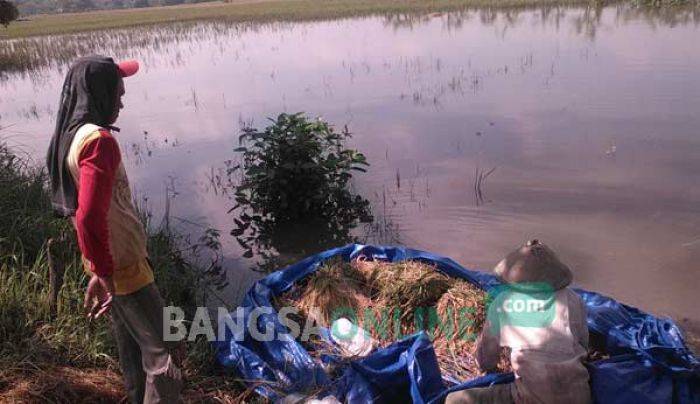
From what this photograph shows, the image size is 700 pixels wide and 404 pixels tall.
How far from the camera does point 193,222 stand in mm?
5387

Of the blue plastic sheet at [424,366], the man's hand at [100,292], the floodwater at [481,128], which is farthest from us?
the floodwater at [481,128]

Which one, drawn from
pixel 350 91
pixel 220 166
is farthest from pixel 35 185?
pixel 350 91

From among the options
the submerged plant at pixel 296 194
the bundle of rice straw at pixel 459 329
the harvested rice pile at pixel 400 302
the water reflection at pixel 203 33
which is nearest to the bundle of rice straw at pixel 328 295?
the harvested rice pile at pixel 400 302

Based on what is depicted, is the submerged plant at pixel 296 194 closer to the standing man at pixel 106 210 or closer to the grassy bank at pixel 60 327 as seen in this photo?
the grassy bank at pixel 60 327

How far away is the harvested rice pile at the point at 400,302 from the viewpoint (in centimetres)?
307

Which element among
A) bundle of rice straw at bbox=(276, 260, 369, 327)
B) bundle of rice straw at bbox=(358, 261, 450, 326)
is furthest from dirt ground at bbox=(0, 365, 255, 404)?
bundle of rice straw at bbox=(358, 261, 450, 326)

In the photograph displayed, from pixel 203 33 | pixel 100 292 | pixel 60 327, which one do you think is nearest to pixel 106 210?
pixel 100 292

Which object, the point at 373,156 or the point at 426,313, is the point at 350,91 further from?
the point at 426,313

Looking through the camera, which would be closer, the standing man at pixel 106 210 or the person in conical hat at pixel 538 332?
the standing man at pixel 106 210

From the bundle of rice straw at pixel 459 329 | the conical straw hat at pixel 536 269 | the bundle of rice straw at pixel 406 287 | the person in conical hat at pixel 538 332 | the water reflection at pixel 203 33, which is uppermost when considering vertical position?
the water reflection at pixel 203 33

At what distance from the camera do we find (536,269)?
2232mm

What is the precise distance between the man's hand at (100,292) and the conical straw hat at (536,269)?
1536 millimetres

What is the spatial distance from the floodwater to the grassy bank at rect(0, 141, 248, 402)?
2.70 feet

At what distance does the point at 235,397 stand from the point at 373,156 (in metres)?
4.03
